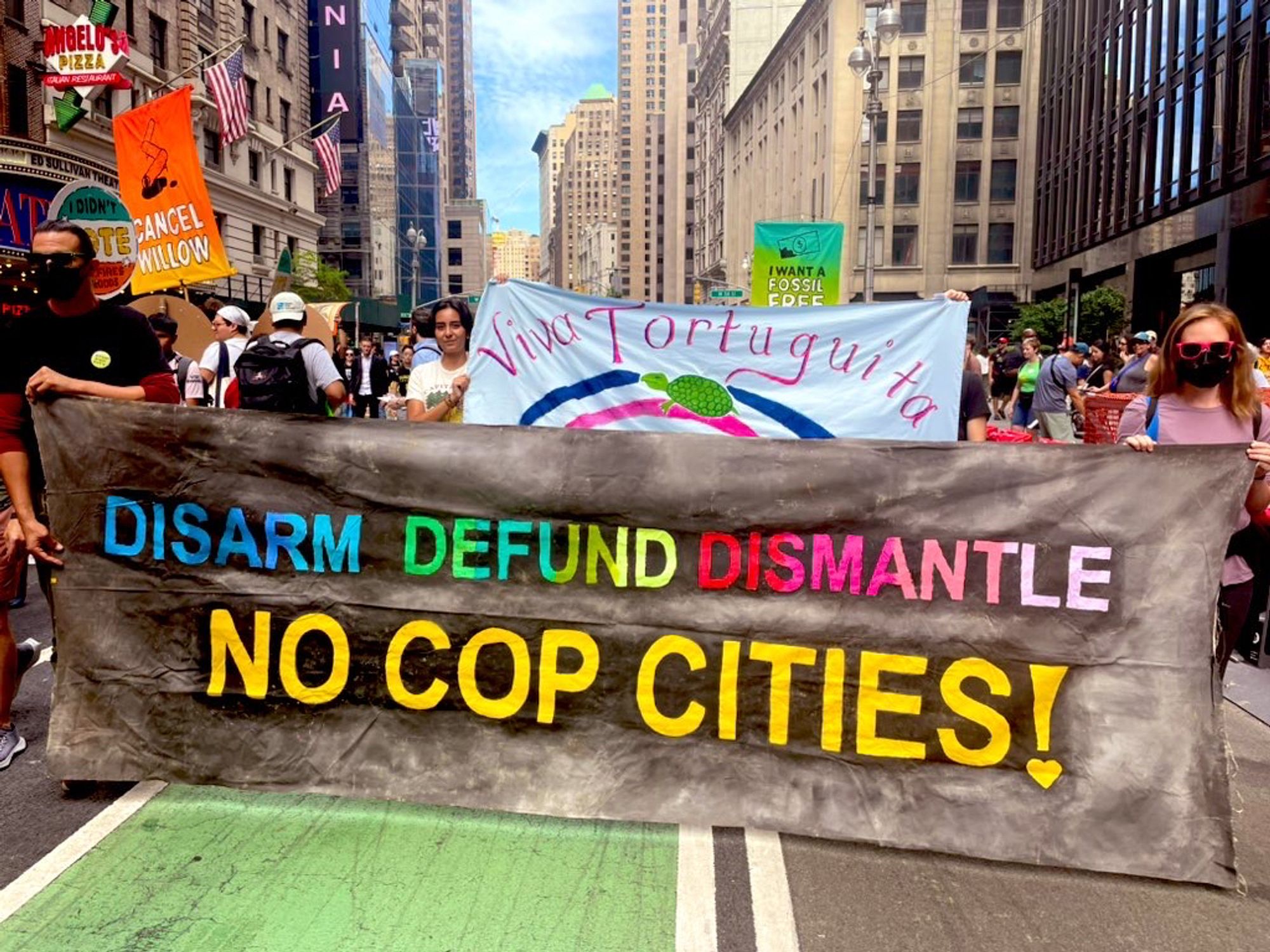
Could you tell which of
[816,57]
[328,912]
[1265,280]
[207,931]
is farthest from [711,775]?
[816,57]

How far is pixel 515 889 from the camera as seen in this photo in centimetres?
323

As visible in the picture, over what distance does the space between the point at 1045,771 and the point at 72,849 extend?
3.20m

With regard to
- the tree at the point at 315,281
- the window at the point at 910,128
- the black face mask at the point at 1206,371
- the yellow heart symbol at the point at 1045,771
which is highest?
the window at the point at 910,128

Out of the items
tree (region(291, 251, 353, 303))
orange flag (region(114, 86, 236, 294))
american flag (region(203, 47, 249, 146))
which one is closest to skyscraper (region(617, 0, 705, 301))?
tree (region(291, 251, 353, 303))

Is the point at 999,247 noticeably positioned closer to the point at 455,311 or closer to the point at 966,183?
the point at 966,183

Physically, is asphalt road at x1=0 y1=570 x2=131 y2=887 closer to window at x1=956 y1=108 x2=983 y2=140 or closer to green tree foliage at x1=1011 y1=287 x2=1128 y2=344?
green tree foliage at x1=1011 y1=287 x2=1128 y2=344

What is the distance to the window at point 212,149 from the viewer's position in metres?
37.8

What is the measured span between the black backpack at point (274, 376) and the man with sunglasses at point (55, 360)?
1.53 m

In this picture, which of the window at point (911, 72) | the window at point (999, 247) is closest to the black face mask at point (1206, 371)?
the window at point (999, 247)

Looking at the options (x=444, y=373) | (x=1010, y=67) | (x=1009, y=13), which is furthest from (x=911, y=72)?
(x=444, y=373)

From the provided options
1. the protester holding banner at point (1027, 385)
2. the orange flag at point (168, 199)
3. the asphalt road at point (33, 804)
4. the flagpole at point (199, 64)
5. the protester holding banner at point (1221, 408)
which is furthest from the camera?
the flagpole at point (199, 64)

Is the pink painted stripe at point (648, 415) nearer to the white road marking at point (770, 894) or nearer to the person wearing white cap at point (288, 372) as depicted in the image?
the person wearing white cap at point (288, 372)

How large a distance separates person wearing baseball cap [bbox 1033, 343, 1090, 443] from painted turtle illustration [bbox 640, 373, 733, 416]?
8071 mm

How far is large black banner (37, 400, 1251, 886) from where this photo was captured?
337cm
